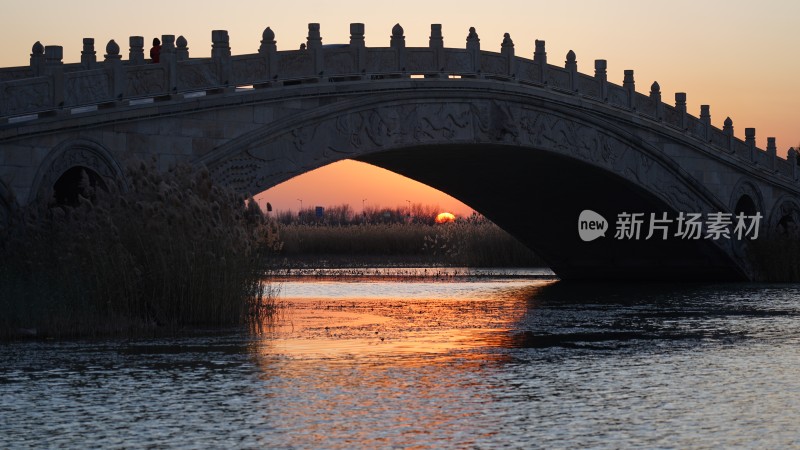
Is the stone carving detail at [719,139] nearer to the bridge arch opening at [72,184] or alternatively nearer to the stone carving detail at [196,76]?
the stone carving detail at [196,76]

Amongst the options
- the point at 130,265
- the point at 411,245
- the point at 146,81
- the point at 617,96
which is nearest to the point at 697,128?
the point at 617,96

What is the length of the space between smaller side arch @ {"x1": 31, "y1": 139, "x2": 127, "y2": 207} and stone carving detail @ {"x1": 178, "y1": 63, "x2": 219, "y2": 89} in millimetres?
2244

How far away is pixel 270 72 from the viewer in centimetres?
2388

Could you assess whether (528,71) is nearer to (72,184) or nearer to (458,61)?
(458,61)

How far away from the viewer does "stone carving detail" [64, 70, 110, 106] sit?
770 inches

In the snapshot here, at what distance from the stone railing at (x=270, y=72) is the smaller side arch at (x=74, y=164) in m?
0.57

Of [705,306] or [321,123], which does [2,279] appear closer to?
[321,123]

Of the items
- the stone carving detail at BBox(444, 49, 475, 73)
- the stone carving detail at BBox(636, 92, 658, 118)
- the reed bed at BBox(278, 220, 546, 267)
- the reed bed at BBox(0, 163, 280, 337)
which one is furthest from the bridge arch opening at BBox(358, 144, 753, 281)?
the reed bed at BBox(0, 163, 280, 337)

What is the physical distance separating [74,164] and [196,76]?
11.2 feet

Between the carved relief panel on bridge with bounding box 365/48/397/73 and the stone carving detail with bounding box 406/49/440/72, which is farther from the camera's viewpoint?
the stone carving detail with bounding box 406/49/440/72

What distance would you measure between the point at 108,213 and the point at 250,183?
7255 mm

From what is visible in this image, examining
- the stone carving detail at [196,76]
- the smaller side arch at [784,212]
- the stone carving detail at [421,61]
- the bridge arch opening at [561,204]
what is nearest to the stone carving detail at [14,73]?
the stone carving detail at [196,76]

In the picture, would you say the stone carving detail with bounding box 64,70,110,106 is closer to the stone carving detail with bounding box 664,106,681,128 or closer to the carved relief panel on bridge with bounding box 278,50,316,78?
the carved relief panel on bridge with bounding box 278,50,316,78

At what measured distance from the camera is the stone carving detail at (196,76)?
22047 millimetres
